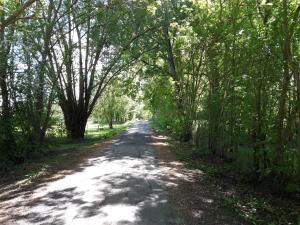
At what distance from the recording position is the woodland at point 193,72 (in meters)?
9.75

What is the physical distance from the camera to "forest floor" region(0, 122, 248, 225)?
22.9 ft

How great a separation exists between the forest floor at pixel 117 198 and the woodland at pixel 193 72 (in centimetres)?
217

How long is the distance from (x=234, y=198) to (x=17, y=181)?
6.34 m

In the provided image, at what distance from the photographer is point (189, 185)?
33.4ft

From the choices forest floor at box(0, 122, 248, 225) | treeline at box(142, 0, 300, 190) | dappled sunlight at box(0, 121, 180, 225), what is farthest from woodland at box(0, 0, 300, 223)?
dappled sunlight at box(0, 121, 180, 225)

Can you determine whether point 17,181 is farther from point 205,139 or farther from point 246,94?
point 205,139

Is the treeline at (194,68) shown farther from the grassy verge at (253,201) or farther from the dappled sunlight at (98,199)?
the dappled sunlight at (98,199)

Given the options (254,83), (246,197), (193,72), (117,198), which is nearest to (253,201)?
(246,197)

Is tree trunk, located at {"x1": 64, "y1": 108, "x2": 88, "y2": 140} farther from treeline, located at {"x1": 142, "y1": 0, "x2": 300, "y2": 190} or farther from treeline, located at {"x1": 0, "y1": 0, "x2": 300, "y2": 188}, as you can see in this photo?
treeline, located at {"x1": 142, "y1": 0, "x2": 300, "y2": 190}

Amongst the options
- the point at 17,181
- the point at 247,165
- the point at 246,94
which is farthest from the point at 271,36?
the point at 17,181

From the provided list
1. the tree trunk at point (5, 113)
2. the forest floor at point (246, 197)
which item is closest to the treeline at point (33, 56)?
the tree trunk at point (5, 113)

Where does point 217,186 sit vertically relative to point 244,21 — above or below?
below

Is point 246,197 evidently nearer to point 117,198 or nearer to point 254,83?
point 117,198

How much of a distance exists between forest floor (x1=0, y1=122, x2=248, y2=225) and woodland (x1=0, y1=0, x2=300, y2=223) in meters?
2.17
